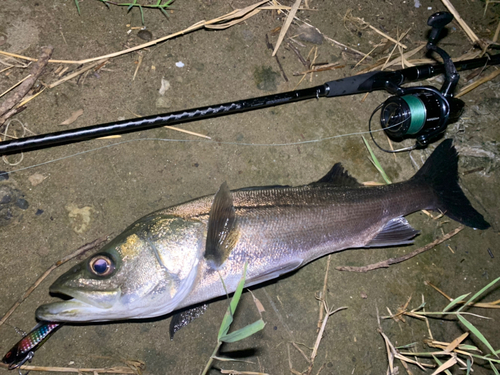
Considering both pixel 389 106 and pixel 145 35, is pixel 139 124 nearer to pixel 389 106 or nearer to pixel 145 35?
pixel 145 35

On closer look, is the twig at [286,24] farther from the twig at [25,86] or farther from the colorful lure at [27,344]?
the colorful lure at [27,344]

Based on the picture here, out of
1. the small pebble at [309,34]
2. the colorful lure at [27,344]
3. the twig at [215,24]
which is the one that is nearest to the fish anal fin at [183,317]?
the colorful lure at [27,344]

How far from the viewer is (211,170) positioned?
10.3ft

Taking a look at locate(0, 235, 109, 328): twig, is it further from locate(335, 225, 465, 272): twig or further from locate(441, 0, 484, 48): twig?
locate(441, 0, 484, 48): twig

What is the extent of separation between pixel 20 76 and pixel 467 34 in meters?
4.58

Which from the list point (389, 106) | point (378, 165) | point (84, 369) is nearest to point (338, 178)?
point (378, 165)

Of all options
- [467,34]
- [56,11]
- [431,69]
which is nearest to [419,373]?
[431,69]

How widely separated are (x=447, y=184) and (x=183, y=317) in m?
2.64

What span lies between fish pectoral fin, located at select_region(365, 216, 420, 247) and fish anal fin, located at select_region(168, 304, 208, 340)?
153cm

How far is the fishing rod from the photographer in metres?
2.57

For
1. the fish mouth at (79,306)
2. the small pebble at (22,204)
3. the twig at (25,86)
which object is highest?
the twig at (25,86)

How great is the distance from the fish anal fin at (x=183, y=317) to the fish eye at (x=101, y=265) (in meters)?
0.78

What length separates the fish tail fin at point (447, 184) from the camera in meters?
3.16

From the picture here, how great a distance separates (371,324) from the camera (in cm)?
317
